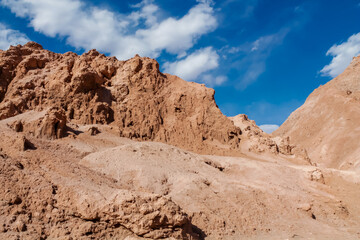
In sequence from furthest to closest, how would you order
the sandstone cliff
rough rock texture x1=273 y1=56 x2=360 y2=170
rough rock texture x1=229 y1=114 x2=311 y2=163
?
rough rock texture x1=273 y1=56 x2=360 y2=170, rough rock texture x1=229 y1=114 x2=311 y2=163, the sandstone cliff

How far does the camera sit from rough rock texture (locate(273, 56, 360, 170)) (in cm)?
3762

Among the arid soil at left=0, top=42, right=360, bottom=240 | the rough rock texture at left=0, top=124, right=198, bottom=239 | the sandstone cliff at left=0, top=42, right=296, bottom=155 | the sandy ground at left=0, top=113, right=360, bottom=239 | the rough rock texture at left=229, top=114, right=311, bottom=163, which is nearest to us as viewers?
the rough rock texture at left=0, top=124, right=198, bottom=239

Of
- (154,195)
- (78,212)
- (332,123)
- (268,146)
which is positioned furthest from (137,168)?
(332,123)

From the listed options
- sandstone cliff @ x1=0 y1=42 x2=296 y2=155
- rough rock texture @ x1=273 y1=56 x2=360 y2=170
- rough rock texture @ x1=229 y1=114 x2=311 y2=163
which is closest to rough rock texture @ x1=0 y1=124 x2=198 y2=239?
sandstone cliff @ x1=0 y1=42 x2=296 y2=155

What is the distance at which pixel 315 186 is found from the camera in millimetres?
16844

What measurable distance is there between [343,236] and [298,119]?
161 feet

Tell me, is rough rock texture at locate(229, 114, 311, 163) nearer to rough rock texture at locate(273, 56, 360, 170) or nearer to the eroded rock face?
the eroded rock face

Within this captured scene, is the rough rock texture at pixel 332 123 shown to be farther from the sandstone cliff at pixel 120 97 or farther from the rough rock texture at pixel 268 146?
the sandstone cliff at pixel 120 97

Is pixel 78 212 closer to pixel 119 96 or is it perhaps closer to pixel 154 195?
pixel 154 195

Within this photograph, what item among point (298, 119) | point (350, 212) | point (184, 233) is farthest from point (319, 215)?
point (298, 119)

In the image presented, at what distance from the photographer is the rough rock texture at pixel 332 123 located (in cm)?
3762

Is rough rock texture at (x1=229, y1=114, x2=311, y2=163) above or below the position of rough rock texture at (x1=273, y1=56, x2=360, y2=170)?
below

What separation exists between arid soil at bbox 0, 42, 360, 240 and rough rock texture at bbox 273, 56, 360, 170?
12588 millimetres

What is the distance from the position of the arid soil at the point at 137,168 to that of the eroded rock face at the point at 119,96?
9cm
